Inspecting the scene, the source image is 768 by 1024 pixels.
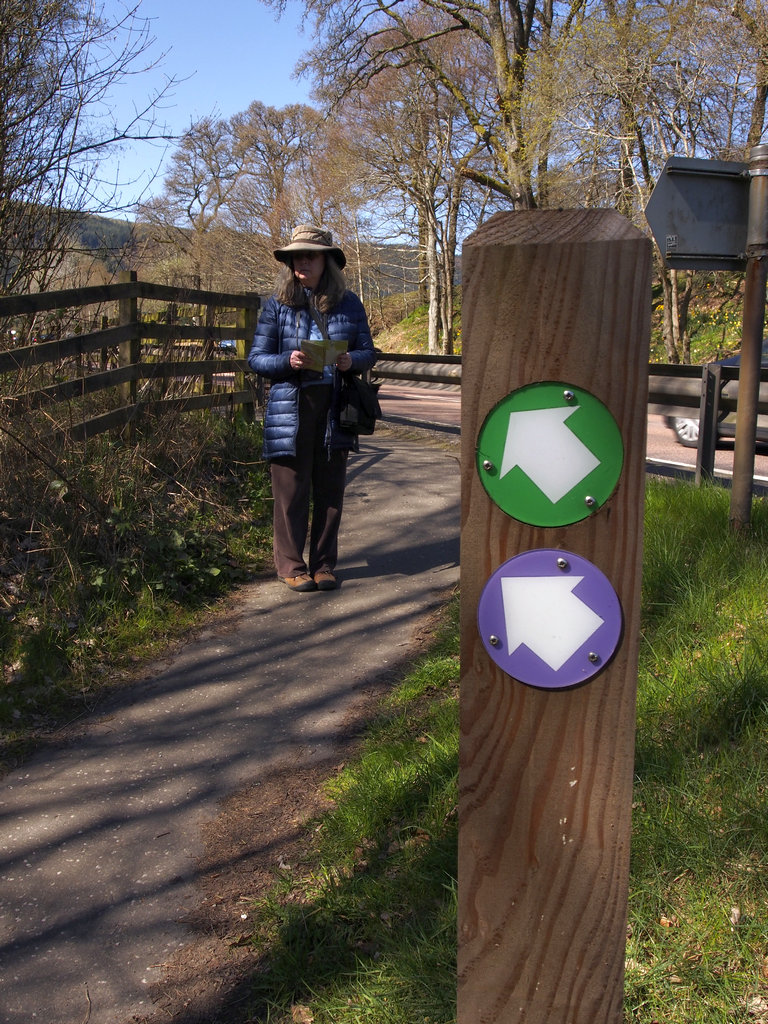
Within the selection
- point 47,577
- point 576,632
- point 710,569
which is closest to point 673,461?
point 710,569

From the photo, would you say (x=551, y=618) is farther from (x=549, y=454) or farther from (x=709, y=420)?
(x=709, y=420)

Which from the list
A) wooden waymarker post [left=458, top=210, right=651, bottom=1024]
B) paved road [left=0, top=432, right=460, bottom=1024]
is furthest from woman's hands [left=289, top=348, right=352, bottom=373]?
wooden waymarker post [left=458, top=210, right=651, bottom=1024]

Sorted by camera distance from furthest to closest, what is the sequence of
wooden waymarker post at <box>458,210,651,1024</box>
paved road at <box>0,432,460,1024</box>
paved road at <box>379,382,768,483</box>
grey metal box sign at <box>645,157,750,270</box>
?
paved road at <box>379,382,768,483</box>, grey metal box sign at <box>645,157,750,270</box>, paved road at <box>0,432,460,1024</box>, wooden waymarker post at <box>458,210,651,1024</box>

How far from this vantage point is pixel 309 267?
5.43m

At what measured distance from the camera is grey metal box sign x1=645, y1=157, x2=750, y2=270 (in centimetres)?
486

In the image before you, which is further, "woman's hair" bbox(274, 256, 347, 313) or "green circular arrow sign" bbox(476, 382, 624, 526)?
"woman's hair" bbox(274, 256, 347, 313)

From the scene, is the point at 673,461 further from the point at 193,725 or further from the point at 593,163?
the point at 593,163

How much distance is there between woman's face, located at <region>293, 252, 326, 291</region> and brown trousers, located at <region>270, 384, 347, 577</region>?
60 cm

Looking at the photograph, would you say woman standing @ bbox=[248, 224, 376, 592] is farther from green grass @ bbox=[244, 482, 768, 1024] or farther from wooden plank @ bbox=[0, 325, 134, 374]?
green grass @ bbox=[244, 482, 768, 1024]

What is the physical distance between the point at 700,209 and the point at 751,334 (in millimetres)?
735

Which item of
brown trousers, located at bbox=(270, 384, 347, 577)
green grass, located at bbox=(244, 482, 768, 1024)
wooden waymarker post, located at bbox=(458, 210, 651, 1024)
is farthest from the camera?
brown trousers, located at bbox=(270, 384, 347, 577)

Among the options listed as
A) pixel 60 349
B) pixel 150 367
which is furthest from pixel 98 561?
pixel 150 367

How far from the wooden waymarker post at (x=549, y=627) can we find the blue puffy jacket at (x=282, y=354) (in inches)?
162

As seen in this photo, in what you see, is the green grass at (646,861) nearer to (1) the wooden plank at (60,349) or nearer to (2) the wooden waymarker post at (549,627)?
(2) the wooden waymarker post at (549,627)
